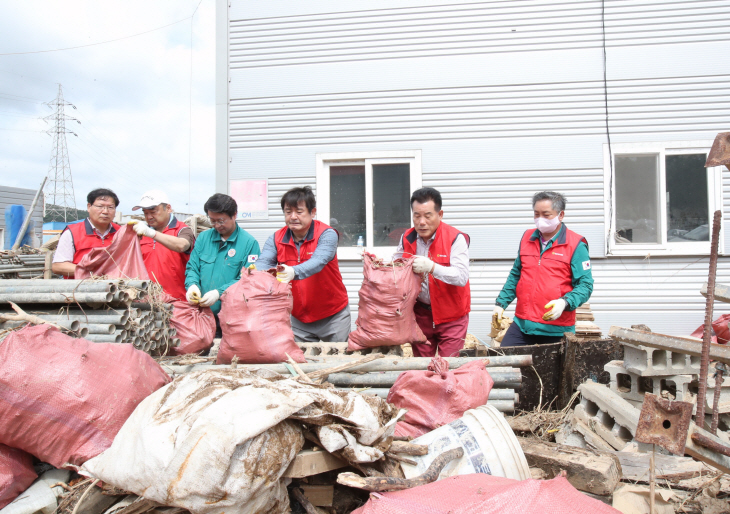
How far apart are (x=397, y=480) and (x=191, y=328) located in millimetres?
2037

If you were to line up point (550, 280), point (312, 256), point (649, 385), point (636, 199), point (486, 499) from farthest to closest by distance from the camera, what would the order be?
point (636, 199) → point (550, 280) → point (312, 256) → point (649, 385) → point (486, 499)

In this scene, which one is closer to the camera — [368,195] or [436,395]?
[436,395]

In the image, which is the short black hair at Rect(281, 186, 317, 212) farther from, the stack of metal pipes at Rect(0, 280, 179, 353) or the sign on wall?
the sign on wall

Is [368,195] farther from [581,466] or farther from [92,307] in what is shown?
[581,466]

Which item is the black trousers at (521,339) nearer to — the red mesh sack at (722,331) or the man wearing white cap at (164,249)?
the red mesh sack at (722,331)

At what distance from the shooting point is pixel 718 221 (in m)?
1.71

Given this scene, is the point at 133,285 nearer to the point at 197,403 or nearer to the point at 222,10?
the point at 197,403

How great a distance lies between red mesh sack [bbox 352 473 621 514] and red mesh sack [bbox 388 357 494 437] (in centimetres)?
51

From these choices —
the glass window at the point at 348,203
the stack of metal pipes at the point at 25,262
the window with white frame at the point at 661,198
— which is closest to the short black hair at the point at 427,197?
the glass window at the point at 348,203

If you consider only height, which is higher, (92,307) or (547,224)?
(547,224)

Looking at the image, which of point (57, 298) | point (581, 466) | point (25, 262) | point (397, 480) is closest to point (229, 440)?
point (397, 480)

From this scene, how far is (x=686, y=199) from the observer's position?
580 cm

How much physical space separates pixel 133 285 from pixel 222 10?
496cm

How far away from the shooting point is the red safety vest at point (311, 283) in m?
3.50
